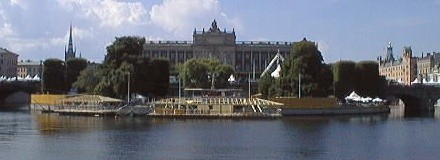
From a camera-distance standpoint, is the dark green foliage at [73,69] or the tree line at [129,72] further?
the dark green foliage at [73,69]

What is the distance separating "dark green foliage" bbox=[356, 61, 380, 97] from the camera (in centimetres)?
14025

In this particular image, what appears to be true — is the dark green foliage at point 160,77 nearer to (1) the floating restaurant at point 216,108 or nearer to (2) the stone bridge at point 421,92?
(1) the floating restaurant at point 216,108

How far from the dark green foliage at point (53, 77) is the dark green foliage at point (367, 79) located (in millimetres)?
53137

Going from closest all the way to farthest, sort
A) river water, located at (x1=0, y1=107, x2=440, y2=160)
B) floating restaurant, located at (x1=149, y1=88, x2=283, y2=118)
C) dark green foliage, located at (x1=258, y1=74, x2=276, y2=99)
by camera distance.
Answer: river water, located at (x1=0, y1=107, x2=440, y2=160)
floating restaurant, located at (x1=149, y1=88, x2=283, y2=118)
dark green foliage, located at (x1=258, y1=74, x2=276, y2=99)

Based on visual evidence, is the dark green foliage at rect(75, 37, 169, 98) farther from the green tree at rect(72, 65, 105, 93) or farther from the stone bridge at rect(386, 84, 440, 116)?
the stone bridge at rect(386, 84, 440, 116)

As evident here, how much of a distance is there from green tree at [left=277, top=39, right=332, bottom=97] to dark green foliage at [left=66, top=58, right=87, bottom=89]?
48.5 meters

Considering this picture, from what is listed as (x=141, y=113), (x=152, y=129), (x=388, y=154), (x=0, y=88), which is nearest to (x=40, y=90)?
(x=0, y=88)

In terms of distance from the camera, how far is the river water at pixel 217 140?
2256 inches

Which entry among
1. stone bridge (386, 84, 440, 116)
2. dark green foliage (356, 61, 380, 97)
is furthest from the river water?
stone bridge (386, 84, 440, 116)

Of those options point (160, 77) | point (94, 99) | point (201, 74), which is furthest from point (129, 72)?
point (201, 74)

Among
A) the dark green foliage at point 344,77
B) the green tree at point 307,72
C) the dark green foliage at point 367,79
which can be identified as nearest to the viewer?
the green tree at point 307,72

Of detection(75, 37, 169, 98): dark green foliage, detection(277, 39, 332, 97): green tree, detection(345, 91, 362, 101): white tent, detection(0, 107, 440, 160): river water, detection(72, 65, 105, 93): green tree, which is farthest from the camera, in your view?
detection(345, 91, 362, 101): white tent

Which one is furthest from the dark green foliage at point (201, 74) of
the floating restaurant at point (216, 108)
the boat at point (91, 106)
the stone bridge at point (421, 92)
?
the floating restaurant at point (216, 108)

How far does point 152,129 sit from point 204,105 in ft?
94.6
